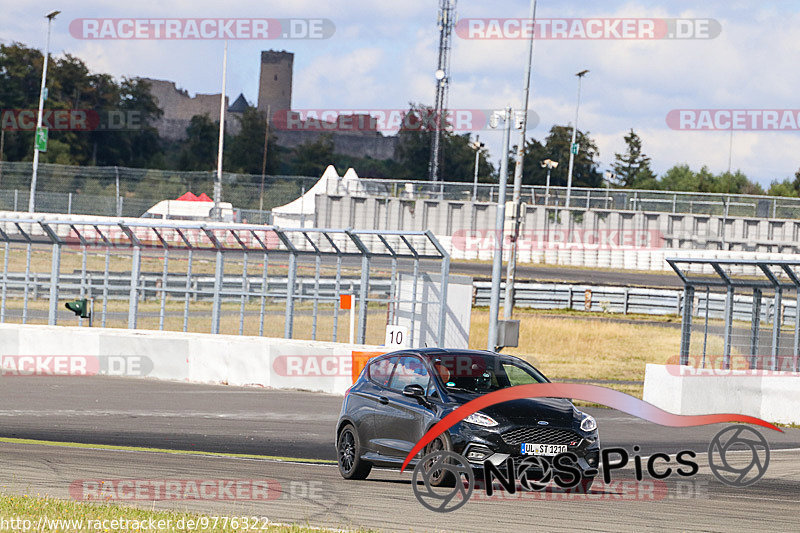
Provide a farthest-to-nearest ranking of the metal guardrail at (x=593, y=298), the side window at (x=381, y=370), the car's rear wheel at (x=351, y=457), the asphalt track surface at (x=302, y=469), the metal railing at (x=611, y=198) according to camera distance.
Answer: the metal railing at (x=611, y=198) < the metal guardrail at (x=593, y=298) < the side window at (x=381, y=370) < the car's rear wheel at (x=351, y=457) < the asphalt track surface at (x=302, y=469)

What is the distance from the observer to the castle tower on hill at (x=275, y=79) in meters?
136

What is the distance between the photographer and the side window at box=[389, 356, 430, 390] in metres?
10.7

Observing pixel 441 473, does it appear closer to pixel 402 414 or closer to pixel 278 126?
pixel 402 414

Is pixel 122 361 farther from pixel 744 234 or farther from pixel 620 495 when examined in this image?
pixel 744 234

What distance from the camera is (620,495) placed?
10.2 metres

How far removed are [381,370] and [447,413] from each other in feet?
5.10

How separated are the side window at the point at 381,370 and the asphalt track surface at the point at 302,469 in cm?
99

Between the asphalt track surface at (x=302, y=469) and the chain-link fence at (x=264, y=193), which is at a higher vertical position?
the chain-link fence at (x=264, y=193)

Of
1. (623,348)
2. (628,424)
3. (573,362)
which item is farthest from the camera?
(623,348)

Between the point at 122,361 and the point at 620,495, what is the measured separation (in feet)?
49.7

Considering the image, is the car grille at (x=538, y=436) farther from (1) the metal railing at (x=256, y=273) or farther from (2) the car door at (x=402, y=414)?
(1) the metal railing at (x=256, y=273)

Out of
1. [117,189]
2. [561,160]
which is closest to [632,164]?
[561,160]

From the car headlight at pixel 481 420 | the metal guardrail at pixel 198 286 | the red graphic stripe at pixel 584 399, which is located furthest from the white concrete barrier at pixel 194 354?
the car headlight at pixel 481 420

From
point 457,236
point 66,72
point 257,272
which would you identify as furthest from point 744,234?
point 66,72
